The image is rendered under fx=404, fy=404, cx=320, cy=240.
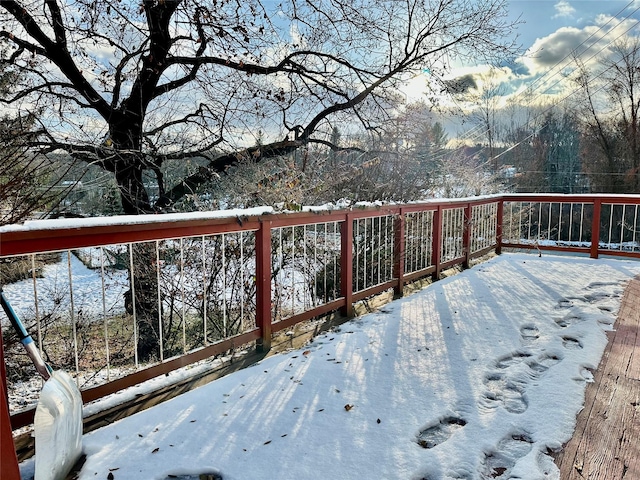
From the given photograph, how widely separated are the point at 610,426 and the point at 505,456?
1.88 ft

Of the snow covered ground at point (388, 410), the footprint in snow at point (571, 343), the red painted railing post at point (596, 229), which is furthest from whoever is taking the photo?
the red painted railing post at point (596, 229)

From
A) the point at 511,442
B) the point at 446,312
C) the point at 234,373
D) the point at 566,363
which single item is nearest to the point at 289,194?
the point at 446,312

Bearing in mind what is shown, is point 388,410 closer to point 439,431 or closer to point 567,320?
point 439,431

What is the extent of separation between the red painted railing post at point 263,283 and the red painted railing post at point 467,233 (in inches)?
A: 137

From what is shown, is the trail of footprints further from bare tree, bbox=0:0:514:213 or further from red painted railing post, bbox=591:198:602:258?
bare tree, bbox=0:0:514:213

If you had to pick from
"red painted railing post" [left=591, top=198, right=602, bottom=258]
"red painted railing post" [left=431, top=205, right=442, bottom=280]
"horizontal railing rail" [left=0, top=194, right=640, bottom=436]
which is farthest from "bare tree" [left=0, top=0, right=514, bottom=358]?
"red painted railing post" [left=591, top=198, right=602, bottom=258]

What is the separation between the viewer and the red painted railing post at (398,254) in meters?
4.13

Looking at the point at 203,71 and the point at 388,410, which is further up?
the point at 203,71

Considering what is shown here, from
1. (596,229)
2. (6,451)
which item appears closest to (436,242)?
(596,229)

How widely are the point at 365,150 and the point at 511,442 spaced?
6.40 metres

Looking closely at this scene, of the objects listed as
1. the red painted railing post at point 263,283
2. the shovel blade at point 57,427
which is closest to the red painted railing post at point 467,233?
the red painted railing post at point 263,283

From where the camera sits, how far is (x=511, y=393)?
6.79ft

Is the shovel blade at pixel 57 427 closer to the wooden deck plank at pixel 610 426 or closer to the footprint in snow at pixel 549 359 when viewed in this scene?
the wooden deck plank at pixel 610 426

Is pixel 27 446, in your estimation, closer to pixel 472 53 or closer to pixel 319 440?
pixel 319 440
